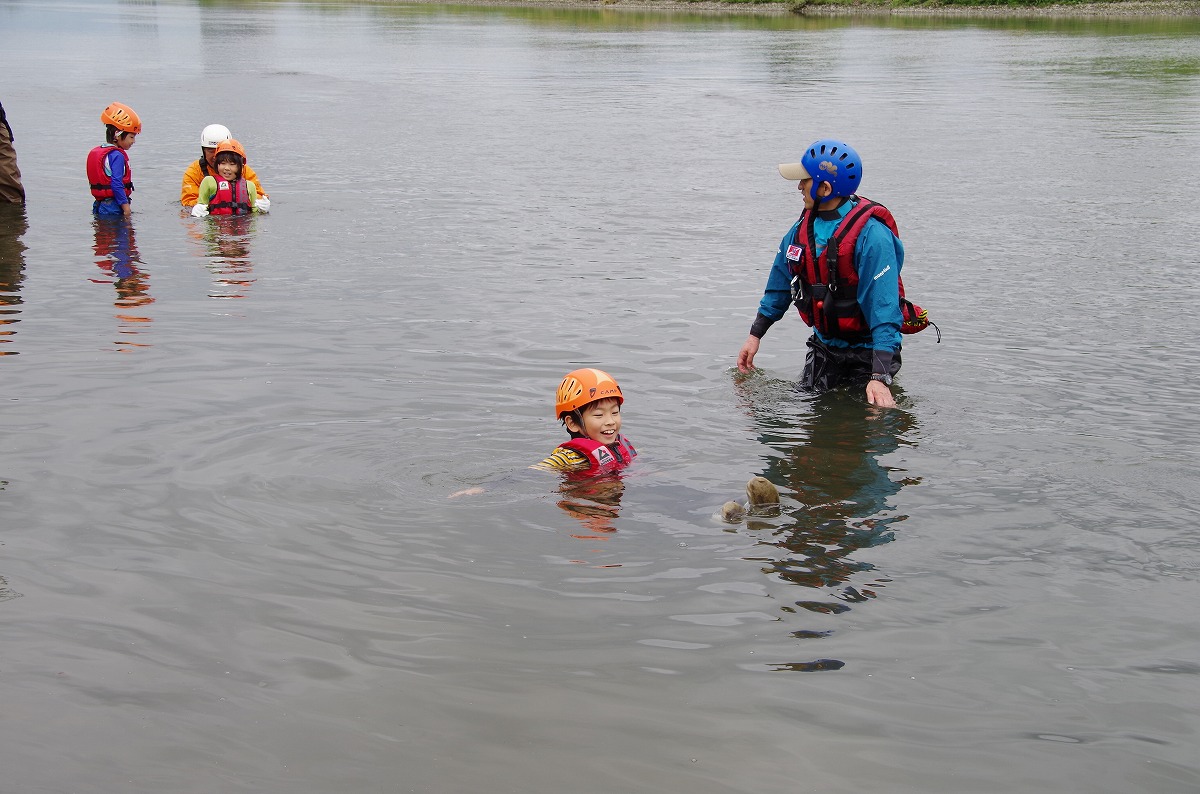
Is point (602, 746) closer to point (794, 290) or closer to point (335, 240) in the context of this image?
point (794, 290)

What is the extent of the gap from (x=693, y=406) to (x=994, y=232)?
7463 mm

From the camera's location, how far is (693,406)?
28.6 feet

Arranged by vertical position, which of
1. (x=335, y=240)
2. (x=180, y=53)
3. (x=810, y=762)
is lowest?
(x=810, y=762)

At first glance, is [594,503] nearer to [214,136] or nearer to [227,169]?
[214,136]

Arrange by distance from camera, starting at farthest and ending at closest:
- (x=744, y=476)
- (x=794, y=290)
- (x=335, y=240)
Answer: (x=335, y=240) → (x=794, y=290) → (x=744, y=476)

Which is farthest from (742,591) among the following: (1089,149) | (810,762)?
(1089,149)

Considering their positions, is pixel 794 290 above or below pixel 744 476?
above

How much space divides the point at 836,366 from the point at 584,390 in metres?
2.54

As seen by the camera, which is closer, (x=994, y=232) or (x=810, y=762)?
(x=810, y=762)

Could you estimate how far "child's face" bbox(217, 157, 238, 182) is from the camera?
50.6 feet

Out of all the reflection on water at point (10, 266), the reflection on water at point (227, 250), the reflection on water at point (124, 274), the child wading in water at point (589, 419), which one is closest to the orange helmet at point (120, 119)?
the reflection on water at point (124, 274)

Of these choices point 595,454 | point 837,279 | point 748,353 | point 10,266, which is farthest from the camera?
point 10,266

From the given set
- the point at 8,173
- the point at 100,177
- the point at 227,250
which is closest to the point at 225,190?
the point at 100,177

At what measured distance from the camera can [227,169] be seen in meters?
15.5
